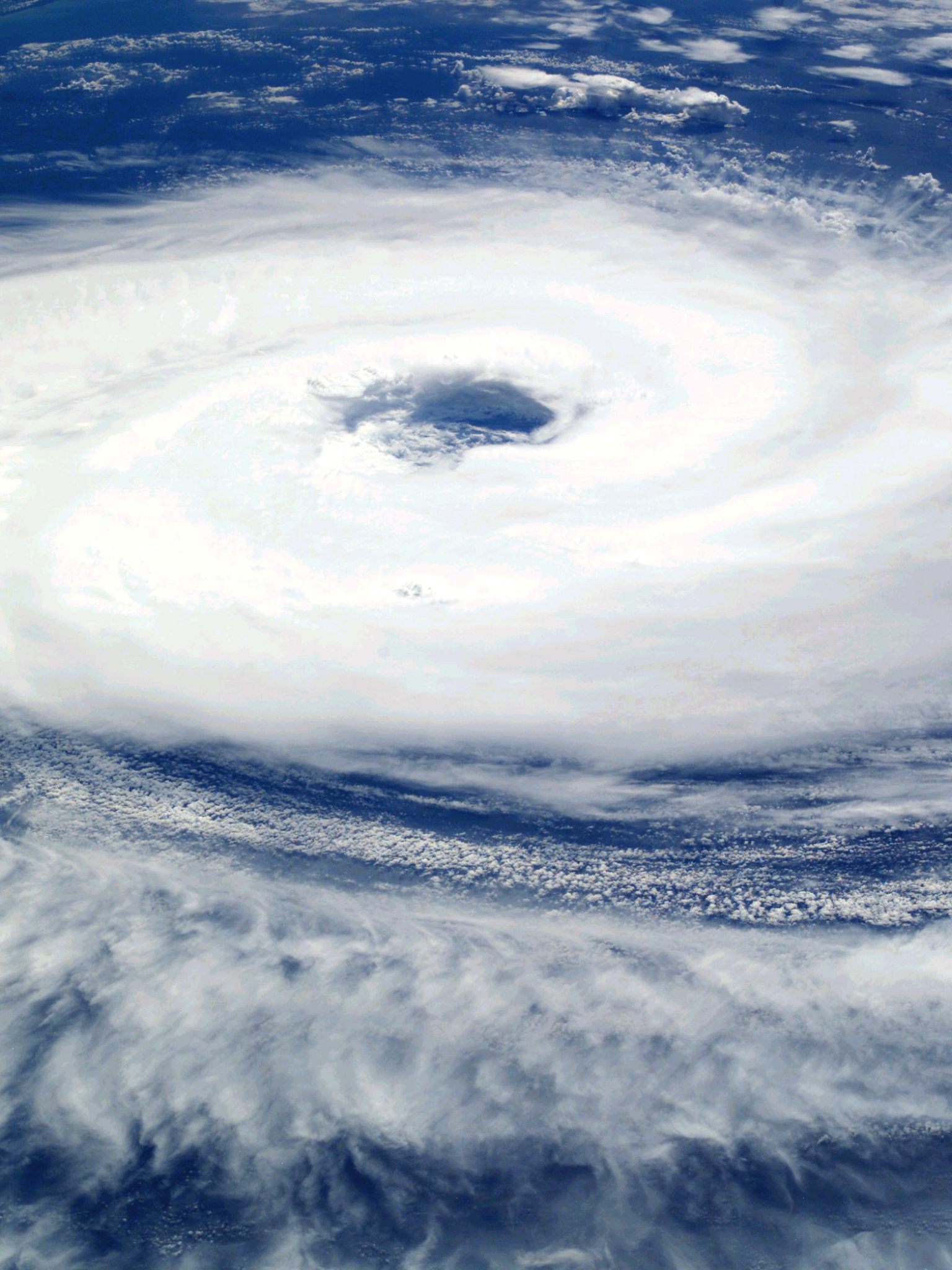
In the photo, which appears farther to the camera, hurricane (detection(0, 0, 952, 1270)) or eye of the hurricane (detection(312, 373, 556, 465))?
eye of the hurricane (detection(312, 373, 556, 465))

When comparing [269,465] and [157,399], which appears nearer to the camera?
[269,465]

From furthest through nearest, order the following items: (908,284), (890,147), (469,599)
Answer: (890,147) → (908,284) → (469,599)

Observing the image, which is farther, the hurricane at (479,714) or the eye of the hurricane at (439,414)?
the eye of the hurricane at (439,414)

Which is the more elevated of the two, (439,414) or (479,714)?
(439,414)

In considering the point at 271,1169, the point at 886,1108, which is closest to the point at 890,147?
the point at 886,1108

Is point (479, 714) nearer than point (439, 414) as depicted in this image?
Yes

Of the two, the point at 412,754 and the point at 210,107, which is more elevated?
the point at 210,107

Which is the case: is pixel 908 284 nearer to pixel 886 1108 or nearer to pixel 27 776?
pixel 886 1108

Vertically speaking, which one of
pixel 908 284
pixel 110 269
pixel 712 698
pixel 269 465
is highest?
pixel 908 284
